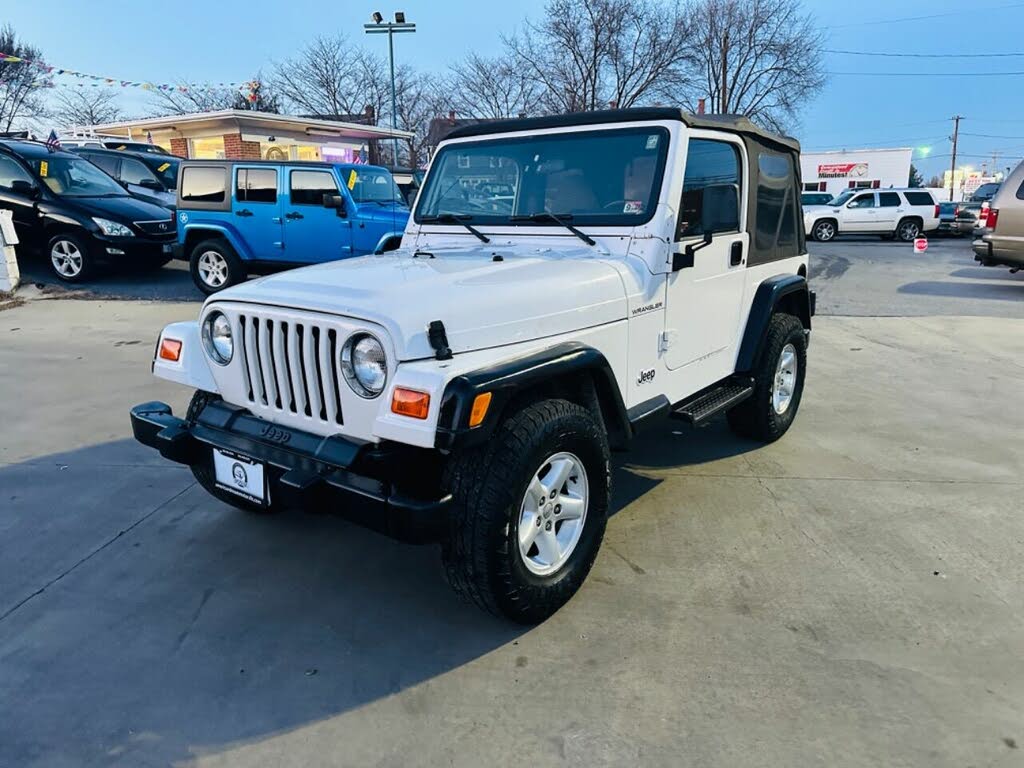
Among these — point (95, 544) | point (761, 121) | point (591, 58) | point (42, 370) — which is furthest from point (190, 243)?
point (761, 121)

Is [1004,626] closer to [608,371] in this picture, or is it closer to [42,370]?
[608,371]

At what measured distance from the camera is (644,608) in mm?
3039

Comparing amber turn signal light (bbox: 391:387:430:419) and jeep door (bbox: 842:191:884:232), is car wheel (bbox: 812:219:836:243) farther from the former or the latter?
amber turn signal light (bbox: 391:387:430:419)

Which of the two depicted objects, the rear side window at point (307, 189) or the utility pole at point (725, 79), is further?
the utility pole at point (725, 79)

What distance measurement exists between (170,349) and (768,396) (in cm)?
348

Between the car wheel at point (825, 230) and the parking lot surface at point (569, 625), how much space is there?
61.9 ft

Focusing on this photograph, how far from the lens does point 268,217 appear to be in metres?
10.2

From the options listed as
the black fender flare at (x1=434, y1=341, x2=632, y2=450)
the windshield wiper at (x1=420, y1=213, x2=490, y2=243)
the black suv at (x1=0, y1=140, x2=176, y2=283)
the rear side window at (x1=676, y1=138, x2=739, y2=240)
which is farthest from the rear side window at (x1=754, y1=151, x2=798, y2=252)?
the black suv at (x1=0, y1=140, x2=176, y2=283)

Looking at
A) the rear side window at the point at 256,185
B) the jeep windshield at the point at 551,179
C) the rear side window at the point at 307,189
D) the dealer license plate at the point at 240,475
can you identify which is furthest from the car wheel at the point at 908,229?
the dealer license plate at the point at 240,475

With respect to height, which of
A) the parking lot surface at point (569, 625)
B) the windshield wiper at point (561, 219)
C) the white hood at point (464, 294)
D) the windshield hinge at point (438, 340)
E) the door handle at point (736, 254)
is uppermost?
the windshield wiper at point (561, 219)

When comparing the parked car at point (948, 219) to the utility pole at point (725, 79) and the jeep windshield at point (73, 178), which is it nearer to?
the utility pole at point (725, 79)

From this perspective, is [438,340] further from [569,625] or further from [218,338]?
[569,625]

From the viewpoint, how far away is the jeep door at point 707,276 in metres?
3.59

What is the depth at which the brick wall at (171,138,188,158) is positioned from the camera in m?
23.6
